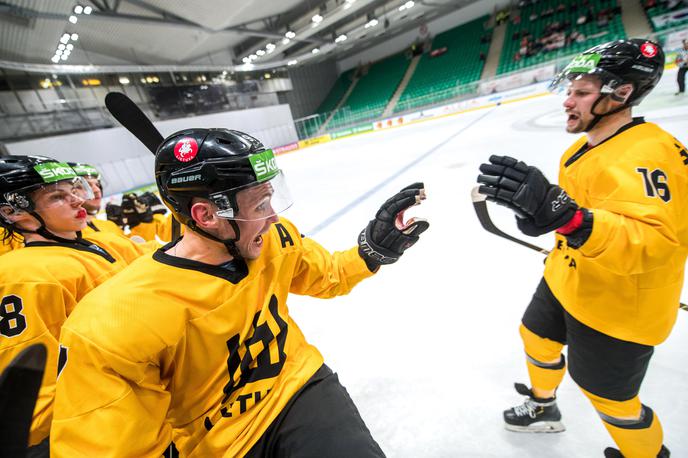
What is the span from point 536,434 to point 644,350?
0.69 metres

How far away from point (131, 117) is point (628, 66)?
7.81ft

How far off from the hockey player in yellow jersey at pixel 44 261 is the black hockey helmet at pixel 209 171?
77cm

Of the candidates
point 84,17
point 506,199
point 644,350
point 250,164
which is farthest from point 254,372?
point 84,17

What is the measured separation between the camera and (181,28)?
15523 millimetres

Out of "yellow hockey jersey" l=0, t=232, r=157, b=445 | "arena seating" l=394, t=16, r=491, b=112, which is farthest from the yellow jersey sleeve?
"arena seating" l=394, t=16, r=491, b=112

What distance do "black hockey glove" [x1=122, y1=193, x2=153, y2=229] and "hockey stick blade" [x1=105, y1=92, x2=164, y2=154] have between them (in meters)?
1.80

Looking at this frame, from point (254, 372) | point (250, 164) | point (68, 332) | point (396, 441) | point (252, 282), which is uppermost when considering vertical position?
point (250, 164)

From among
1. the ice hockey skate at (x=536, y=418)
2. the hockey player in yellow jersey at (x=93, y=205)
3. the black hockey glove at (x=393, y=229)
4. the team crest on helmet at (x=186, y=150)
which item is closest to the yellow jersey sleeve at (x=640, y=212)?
the black hockey glove at (x=393, y=229)

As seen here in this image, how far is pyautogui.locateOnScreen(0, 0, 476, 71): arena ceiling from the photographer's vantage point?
36.6 feet

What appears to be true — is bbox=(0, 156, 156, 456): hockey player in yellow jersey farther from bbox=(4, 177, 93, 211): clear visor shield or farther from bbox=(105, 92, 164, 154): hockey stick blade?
bbox=(105, 92, 164, 154): hockey stick blade

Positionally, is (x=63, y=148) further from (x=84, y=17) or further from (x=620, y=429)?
(x=620, y=429)

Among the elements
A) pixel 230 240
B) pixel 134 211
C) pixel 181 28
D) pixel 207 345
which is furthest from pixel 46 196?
pixel 181 28

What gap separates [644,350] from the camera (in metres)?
1.17

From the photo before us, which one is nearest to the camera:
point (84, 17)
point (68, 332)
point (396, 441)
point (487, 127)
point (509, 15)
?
point (68, 332)
